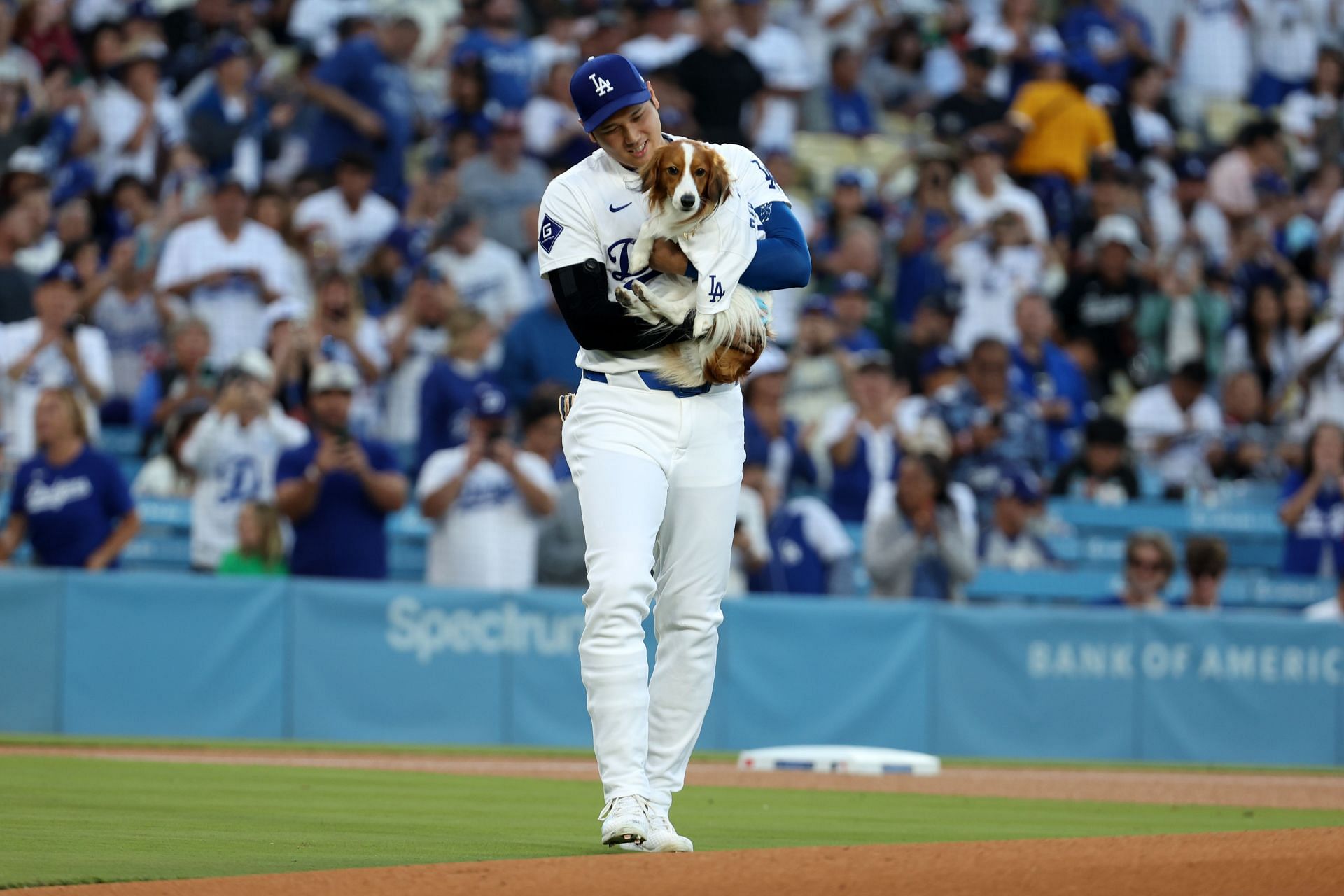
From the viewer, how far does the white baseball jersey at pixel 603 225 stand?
585cm

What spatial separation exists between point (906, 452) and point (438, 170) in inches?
218

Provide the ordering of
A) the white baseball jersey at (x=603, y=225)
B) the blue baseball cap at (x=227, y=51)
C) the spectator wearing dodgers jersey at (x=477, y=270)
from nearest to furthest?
the white baseball jersey at (x=603, y=225) → the spectator wearing dodgers jersey at (x=477, y=270) → the blue baseball cap at (x=227, y=51)

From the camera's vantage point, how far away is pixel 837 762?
1138 centimetres

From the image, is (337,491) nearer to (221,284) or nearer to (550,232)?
(221,284)

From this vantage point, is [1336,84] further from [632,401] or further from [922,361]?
[632,401]

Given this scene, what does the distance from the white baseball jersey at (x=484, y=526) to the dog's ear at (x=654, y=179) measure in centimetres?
723

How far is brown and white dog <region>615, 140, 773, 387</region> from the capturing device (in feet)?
18.5

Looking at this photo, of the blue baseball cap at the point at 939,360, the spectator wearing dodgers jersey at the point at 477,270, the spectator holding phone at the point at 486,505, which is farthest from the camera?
the blue baseball cap at the point at 939,360

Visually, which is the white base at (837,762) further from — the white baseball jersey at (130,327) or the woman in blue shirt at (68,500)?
the white baseball jersey at (130,327)

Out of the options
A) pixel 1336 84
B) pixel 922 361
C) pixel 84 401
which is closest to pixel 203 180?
pixel 84 401

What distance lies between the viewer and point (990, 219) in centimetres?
1789

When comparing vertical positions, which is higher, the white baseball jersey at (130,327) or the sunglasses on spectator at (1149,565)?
the white baseball jersey at (130,327)

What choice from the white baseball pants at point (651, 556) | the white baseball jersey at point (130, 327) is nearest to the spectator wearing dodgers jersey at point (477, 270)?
the white baseball jersey at point (130, 327)

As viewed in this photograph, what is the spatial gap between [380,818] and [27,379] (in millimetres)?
7738
